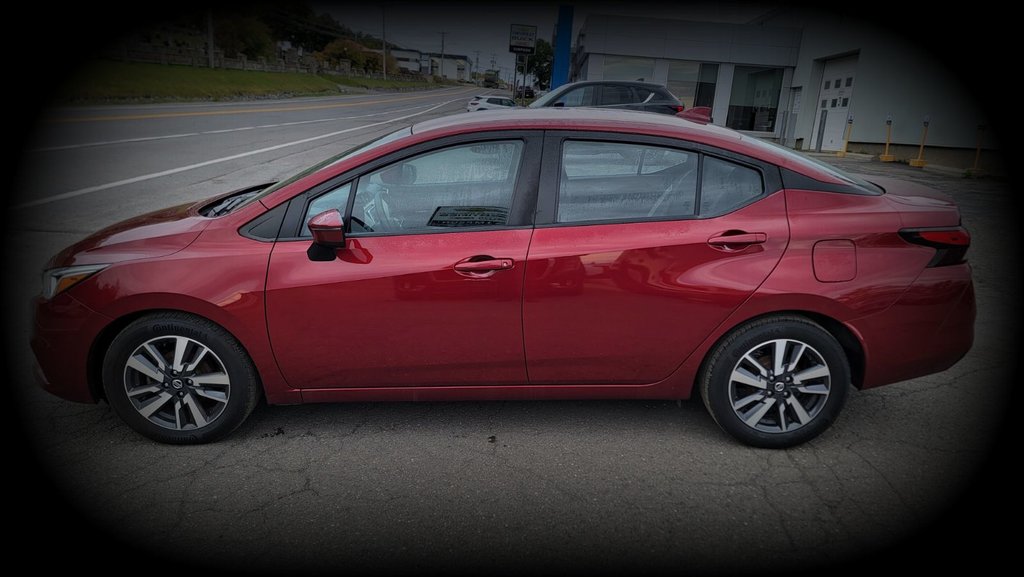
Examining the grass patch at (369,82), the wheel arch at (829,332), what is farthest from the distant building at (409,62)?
the wheel arch at (829,332)

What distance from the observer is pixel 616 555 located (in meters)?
2.22

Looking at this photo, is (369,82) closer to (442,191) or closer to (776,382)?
(442,191)

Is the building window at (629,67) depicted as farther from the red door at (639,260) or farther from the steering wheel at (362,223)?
the steering wheel at (362,223)

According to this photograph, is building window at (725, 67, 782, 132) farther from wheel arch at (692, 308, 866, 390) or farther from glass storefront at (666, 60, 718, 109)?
wheel arch at (692, 308, 866, 390)

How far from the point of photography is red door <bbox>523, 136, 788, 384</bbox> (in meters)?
2.73

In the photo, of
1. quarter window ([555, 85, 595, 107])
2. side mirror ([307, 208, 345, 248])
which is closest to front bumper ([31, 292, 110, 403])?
side mirror ([307, 208, 345, 248])

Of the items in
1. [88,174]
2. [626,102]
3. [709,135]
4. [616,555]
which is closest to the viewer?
[616,555]

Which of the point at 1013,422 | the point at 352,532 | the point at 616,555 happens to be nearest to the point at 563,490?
the point at 616,555

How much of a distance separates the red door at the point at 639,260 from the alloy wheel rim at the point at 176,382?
5.14ft

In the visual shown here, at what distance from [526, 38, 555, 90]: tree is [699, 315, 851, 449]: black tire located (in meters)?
47.0

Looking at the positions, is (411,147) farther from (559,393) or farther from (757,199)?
(757,199)

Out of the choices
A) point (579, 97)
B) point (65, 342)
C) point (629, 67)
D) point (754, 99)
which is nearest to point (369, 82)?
point (629, 67)

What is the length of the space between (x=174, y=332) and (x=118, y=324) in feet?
0.98

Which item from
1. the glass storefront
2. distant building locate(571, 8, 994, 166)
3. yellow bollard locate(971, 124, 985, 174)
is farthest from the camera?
the glass storefront
